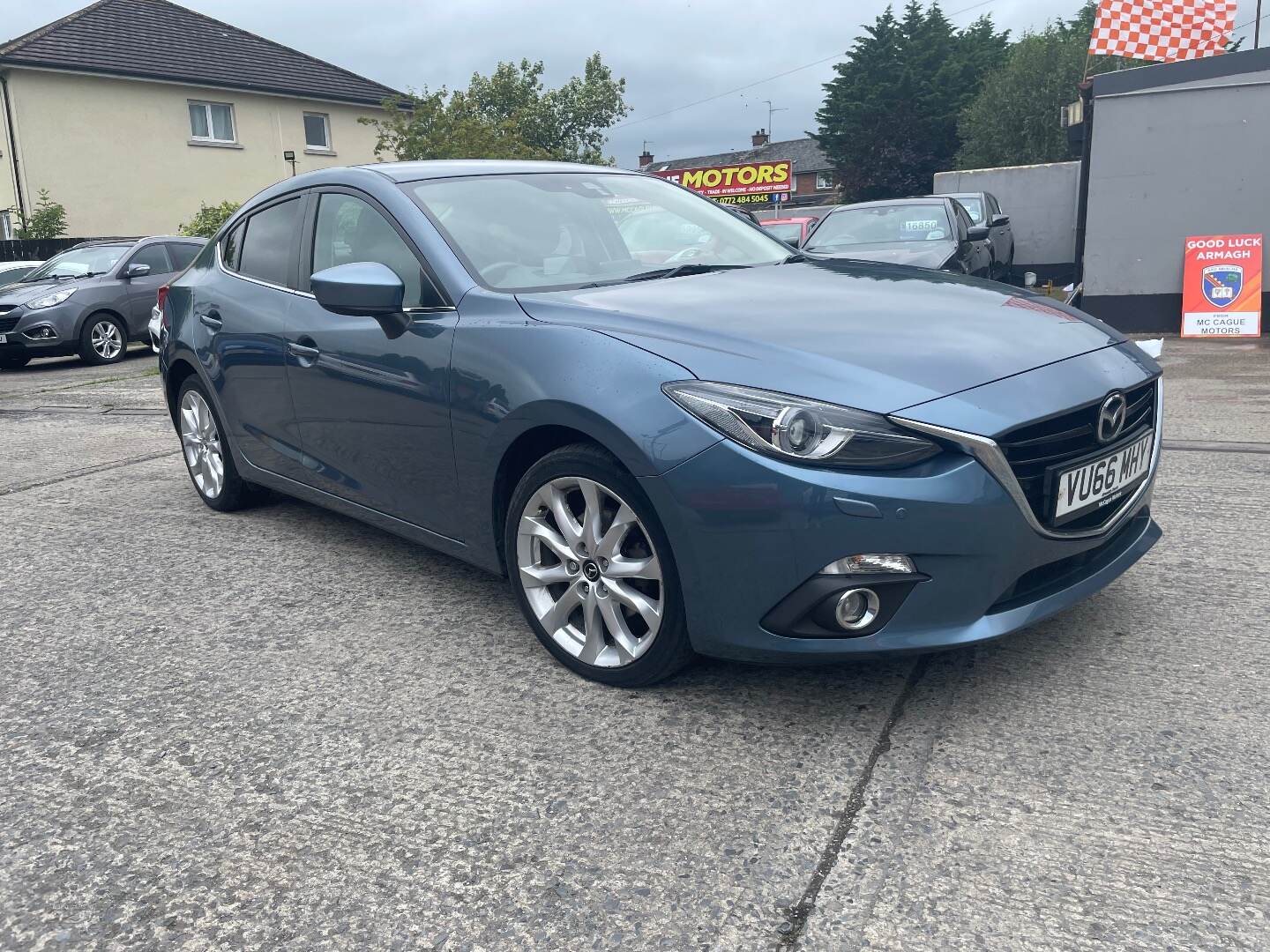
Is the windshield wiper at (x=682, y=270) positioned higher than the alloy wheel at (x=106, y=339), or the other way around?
the windshield wiper at (x=682, y=270)

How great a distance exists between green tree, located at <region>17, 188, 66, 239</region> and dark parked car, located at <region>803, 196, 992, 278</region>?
67.0 feet


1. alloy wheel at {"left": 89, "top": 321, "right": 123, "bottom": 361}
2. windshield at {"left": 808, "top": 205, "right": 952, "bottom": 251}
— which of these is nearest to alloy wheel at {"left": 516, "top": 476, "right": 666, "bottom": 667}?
windshield at {"left": 808, "top": 205, "right": 952, "bottom": 251}

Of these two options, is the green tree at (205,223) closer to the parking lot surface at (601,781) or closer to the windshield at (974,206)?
the windshield at (974,206)

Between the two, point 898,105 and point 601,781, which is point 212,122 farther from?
point 898,105

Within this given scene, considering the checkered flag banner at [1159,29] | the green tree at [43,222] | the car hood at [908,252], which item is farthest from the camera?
the green tree at [43,222]

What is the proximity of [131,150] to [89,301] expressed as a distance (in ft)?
54.5

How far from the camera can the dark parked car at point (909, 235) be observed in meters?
10.1

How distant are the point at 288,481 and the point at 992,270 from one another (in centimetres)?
986

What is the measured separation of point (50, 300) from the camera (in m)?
13.0

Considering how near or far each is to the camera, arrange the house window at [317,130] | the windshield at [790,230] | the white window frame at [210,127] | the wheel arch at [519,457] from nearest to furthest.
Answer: the wheel arch at [519,457]
the windshield at [790,230]
the white window frame at [210,127]
the house window at [317,130]

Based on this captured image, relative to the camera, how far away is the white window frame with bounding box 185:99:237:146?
94.4 feet

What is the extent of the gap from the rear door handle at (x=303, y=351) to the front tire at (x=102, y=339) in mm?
10488

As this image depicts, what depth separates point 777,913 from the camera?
2023 mm

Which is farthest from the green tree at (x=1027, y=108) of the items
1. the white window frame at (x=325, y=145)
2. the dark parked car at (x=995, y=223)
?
the dark parked car at (x=995, y=223)
